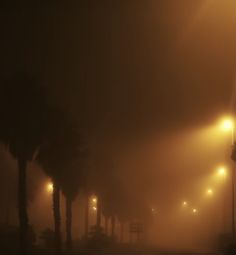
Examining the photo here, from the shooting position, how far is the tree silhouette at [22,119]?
42.5m

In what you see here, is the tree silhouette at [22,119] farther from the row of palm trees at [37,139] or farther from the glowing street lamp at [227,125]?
the glowing street lamp at [227,125]

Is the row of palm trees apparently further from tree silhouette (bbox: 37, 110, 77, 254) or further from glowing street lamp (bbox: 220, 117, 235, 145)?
glowing street lamp (bbox: 220, 117, 235, 145)

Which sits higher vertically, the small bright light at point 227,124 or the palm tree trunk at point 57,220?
the small bright light at point 227,124

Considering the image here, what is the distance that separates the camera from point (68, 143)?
51562mm

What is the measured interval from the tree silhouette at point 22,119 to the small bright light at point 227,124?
14347 millimetres

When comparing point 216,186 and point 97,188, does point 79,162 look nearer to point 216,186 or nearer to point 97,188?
point 97,188

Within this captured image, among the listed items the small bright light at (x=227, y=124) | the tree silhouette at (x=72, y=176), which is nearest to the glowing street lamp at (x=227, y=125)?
the small bright light at (x=227, y=124)

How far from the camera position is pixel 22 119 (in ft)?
141

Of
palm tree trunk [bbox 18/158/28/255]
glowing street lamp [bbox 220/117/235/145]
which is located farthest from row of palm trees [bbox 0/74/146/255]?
glowing street lamp [bbox 220/117/235/145]

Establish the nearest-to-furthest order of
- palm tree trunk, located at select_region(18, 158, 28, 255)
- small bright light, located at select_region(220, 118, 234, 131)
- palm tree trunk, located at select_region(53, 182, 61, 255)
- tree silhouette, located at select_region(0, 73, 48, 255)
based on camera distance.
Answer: palm tree trunk, located at select_region(18, 158, 28, 255) → tree silhouette, located at select_region(0, 73, 48, 255) → palm tree trunk, located at select_region(53, 182, 61, 255) → small bright light, located at select_region(220, 118, 234, 131)

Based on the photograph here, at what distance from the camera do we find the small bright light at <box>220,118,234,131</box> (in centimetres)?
4950

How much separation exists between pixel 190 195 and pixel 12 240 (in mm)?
149050

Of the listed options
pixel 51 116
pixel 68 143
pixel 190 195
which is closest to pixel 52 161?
pixel 68 143

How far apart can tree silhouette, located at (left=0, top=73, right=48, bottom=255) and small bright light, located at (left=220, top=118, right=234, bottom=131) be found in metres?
14.3
